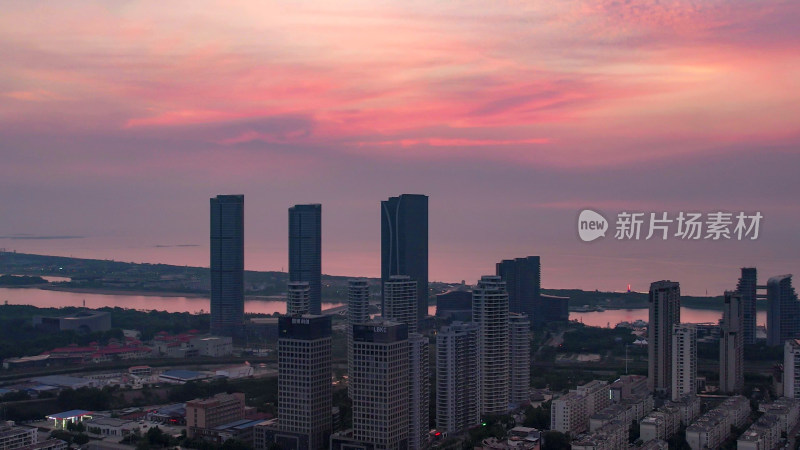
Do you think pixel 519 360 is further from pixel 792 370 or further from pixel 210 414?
pixel 210 414

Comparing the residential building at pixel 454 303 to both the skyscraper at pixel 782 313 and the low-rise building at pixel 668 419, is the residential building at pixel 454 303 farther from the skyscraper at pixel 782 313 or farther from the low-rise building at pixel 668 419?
the low-rise building at pixel 668 419

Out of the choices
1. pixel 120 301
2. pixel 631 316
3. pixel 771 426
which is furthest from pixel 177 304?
pixel 771 426

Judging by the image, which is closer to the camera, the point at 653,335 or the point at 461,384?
the point at 461,384

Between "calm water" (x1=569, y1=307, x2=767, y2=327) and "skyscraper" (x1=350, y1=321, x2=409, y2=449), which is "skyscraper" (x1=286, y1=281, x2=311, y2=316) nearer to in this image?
"skyscraper" (x1=350, y1=321, x2=409, y2=449)

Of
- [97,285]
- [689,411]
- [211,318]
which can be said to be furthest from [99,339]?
[97,285]

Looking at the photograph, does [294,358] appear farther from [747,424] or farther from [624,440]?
[747,424]

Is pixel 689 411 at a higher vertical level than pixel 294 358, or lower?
lower

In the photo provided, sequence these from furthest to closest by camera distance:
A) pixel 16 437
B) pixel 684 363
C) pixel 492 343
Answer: pixel 684 363
pixel 492 343
pixel 16 437
